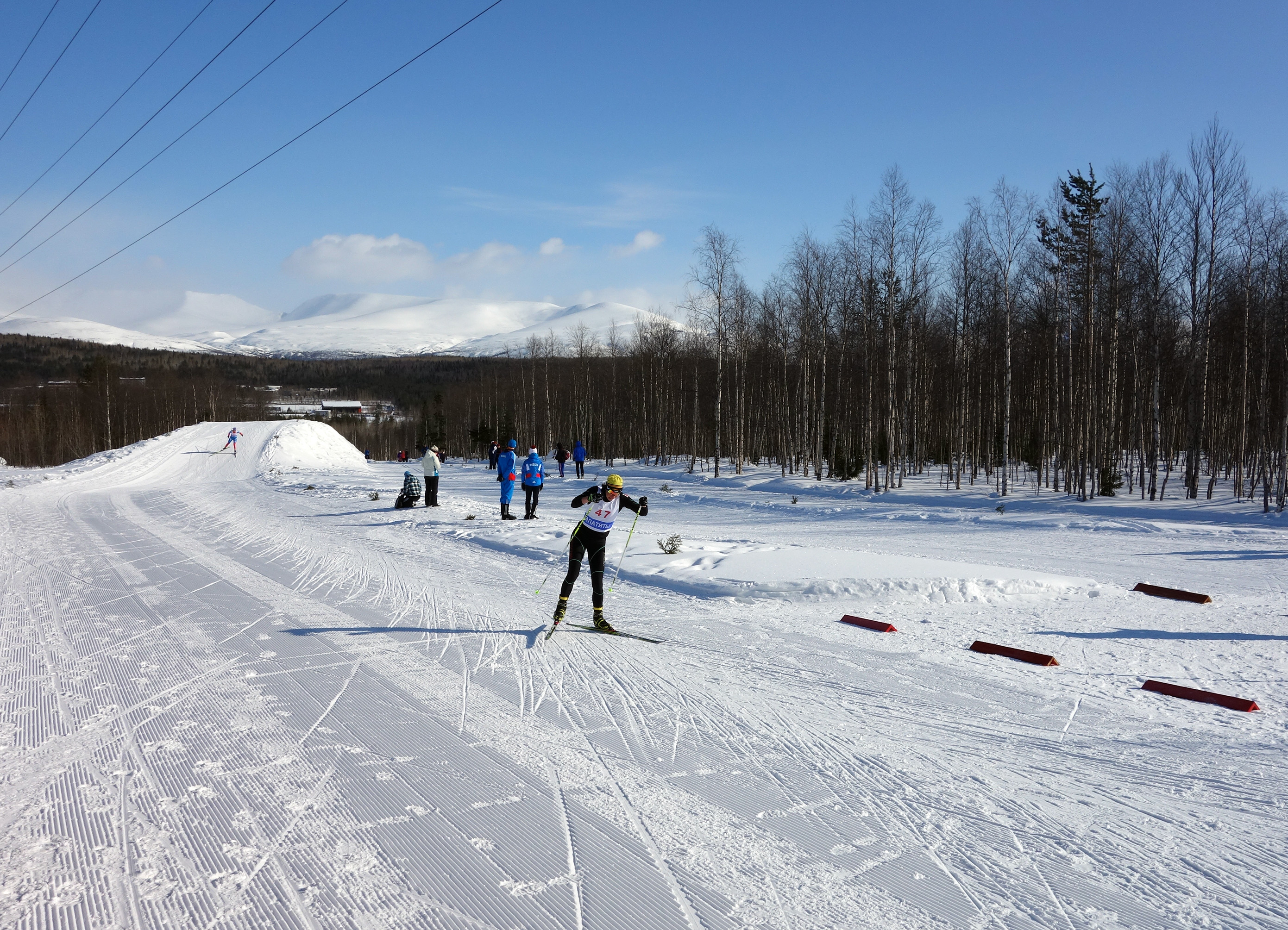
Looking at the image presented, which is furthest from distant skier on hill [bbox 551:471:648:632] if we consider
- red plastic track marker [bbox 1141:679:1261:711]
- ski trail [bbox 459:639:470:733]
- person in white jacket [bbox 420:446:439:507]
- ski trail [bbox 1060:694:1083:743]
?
person in white jacket [bbox 420:446:439:507]

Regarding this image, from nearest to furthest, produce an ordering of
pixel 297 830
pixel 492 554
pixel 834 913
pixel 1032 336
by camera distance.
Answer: pixel 834 913 < pixel 297 830 < pixel 492 554 < pixel 1032 336

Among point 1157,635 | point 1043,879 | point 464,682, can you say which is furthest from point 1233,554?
point 464,682

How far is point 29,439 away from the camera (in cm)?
8119

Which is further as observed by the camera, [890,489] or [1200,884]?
[890,489]

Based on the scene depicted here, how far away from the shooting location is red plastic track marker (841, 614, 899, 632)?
320 inches

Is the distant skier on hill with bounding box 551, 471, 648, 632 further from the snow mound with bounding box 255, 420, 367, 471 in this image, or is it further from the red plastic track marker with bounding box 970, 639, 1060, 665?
the snow mound with bounding box 255, 420, 367, 471

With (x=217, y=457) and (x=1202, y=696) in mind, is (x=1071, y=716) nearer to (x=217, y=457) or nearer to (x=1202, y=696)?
(x=1202, y=696)

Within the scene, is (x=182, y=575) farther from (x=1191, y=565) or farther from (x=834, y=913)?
(x=1191, y=565)

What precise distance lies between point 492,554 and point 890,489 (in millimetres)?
19218

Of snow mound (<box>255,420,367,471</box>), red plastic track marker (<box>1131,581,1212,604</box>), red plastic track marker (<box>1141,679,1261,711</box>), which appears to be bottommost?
red plastic track marker (<box>1141,679,1261,711</box>)

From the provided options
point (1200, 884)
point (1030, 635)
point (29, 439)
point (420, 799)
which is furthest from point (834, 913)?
point (29, 439)

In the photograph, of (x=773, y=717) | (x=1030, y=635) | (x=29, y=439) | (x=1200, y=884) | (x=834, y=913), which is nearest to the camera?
(x=834, y=913)

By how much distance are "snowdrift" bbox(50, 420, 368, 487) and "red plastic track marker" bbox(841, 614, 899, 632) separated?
31.5m

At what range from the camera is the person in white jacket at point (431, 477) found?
19828mm
